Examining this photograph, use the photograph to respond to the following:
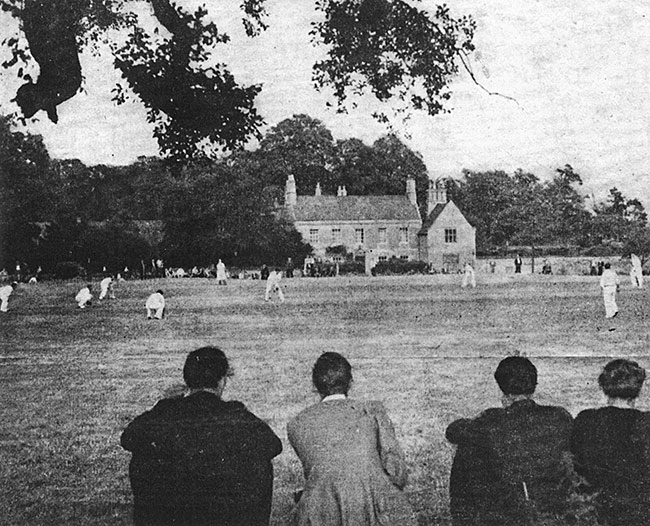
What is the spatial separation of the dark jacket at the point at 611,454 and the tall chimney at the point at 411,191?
4177 millimetres

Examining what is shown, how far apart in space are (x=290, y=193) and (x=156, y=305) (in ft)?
5.99

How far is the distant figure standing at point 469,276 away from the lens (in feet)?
26.4

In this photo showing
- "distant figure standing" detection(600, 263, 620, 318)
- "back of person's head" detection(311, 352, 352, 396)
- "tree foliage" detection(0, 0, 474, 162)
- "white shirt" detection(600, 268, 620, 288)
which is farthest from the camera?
"distant figure standing" detection(600, 263, 620, 318)

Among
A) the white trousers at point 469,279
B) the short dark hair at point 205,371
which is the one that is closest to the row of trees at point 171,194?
the white trousers at point 469,279

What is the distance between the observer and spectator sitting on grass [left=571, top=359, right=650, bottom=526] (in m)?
3.61

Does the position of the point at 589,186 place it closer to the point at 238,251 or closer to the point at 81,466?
the point at 238,251

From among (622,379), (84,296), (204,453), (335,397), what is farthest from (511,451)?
(84,296)

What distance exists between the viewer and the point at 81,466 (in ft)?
18.2

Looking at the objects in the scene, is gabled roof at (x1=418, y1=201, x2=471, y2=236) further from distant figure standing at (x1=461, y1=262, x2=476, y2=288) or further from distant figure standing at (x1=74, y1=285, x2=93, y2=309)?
distant figure standing at (x1=74, y1=285, x2=93, y2=309)

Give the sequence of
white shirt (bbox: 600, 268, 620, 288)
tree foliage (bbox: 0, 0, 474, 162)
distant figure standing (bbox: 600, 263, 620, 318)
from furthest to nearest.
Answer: distant figure standing (bbox: 600, 263, 620, 318) < white shirt (bbox: 600, 268, 620, 288) < tree foliage (bbox: 0, 0, 474, 162)

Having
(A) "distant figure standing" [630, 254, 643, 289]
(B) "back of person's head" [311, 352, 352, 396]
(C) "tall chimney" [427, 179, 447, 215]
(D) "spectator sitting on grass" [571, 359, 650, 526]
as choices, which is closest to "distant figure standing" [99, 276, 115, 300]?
(C) "tall chimney" [427, 179, 447, 215]

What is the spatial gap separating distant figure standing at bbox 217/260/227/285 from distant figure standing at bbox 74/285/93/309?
1252 mm

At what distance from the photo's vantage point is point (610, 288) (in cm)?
859

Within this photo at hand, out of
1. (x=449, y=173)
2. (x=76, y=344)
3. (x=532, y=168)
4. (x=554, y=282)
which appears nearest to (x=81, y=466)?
(x=76, y=344)
